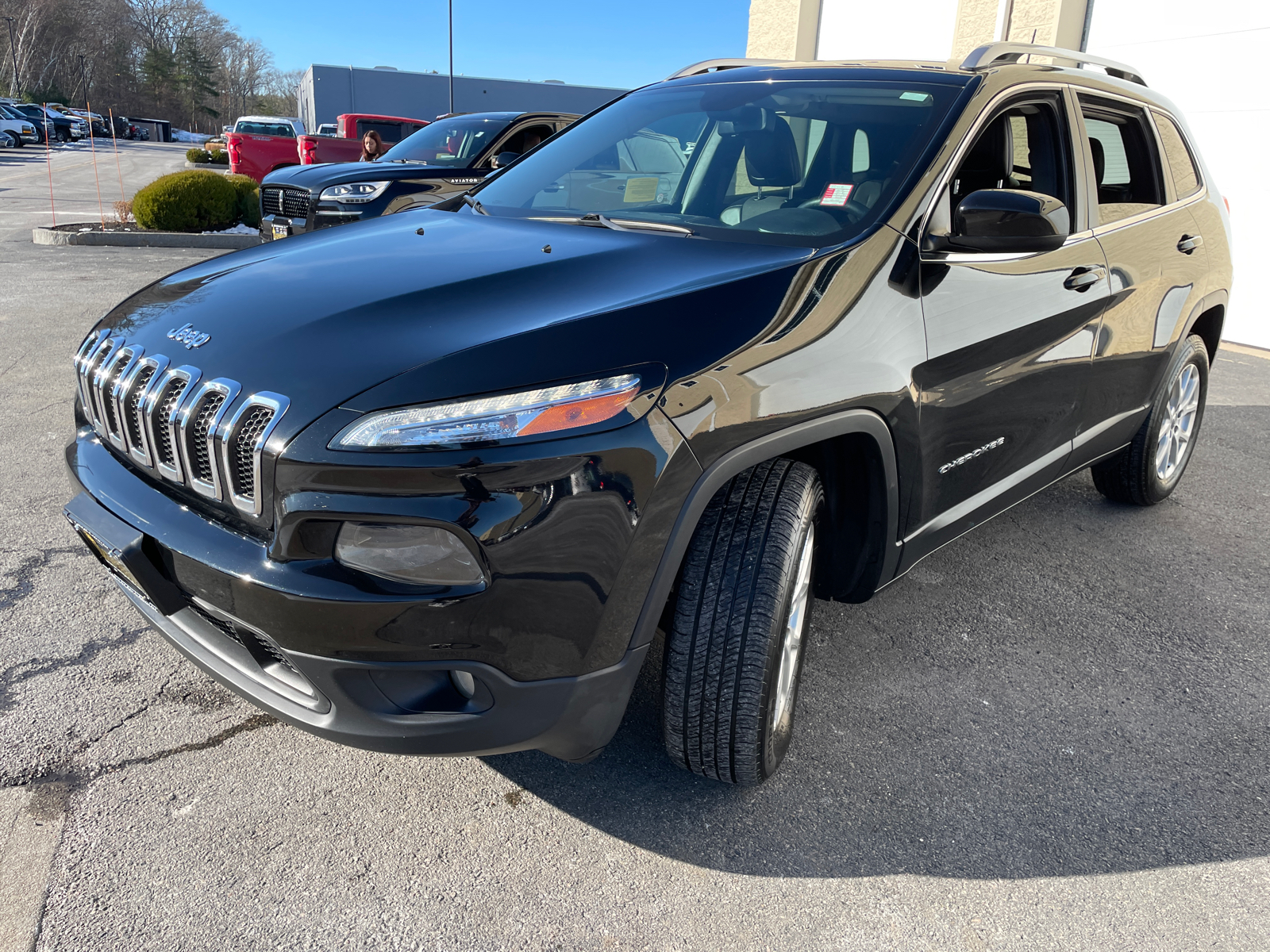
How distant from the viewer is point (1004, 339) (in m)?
2.49

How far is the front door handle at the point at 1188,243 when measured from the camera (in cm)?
355

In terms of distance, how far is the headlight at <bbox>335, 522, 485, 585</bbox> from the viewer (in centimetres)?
158

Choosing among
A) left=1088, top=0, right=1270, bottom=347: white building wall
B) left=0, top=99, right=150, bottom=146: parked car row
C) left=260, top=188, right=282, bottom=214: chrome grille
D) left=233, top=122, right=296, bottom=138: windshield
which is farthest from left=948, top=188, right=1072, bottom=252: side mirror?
left=0, top=99, right=150, bottom=146: parked car row

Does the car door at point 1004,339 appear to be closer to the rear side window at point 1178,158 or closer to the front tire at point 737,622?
the front tire at point 737,622

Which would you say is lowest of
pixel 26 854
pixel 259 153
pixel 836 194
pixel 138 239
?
pixel 26 854

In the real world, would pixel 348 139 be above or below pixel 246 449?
above

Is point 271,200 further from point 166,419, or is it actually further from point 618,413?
point 618,413

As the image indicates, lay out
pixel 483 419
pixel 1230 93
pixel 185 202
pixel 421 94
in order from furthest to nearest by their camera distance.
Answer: pixel 421 94 < pixel 185 202 < pixel 1230 93 < pixel 483 419

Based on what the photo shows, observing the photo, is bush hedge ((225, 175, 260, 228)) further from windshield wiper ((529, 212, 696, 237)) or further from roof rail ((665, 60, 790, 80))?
windshield wiper ((529, 212, 696, 237))

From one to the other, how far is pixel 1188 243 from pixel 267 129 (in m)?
29.2

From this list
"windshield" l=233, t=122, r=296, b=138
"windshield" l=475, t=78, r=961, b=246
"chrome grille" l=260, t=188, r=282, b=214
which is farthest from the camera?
"windshield" l=233, t=122, r=296, b=138

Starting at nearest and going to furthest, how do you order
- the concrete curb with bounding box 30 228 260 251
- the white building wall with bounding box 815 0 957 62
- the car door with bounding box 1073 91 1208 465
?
the car door with bounding box 1073 91 1208 465, the concrete curb with bounding box 30 228 260 251, the white building wall with bounding box 815 0 957 62

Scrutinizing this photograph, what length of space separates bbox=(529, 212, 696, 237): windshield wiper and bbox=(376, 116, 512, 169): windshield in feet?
20.5

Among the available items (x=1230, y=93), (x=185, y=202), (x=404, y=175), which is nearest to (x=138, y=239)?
(x=185, y=202)
